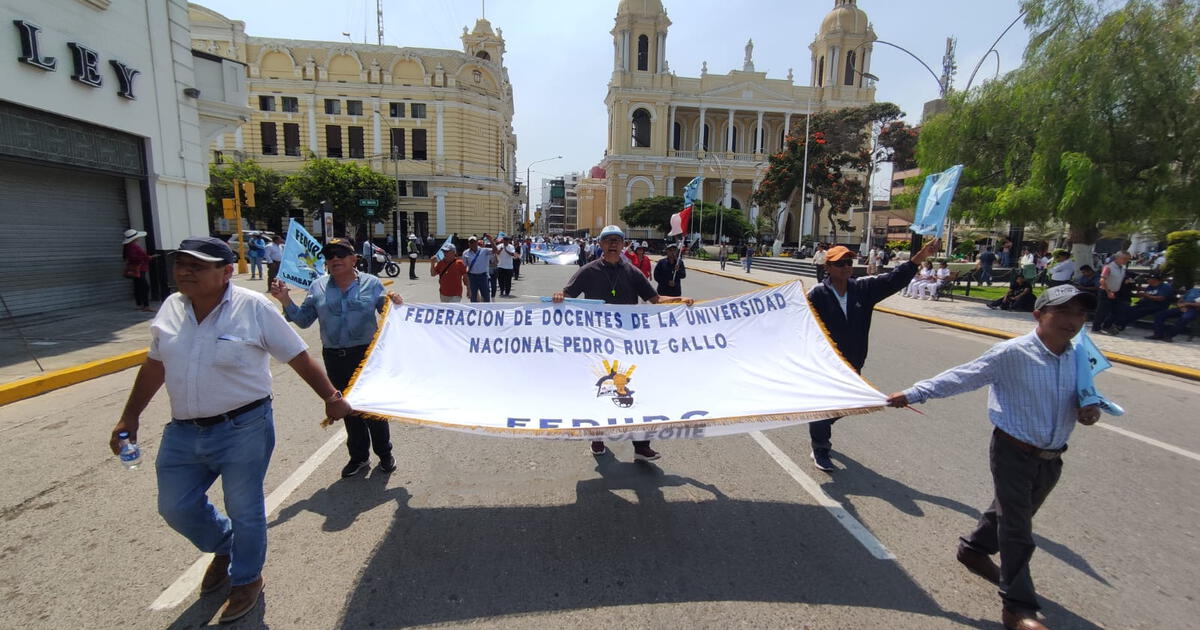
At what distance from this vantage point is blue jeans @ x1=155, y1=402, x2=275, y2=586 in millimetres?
2590

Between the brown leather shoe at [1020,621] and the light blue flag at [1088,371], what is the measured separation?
3.37 feet

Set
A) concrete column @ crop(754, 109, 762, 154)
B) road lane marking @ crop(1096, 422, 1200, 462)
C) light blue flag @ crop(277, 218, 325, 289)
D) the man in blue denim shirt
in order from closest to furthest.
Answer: the man in blue denim shirt → road lane marking @ crop(1096, 422, 1200, 462) → light blue flag @ crop(277, 218, 325, 289) → concrete column @ crop(754, 109, 762, 154)

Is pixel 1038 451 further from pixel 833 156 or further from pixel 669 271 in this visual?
pixel 833 156

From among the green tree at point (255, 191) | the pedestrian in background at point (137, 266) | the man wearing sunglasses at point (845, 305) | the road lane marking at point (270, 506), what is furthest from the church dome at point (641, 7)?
the road lane marking at point (270, 506)

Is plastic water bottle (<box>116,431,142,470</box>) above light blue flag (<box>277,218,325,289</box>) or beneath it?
beneath

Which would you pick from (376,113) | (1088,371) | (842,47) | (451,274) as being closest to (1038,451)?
(1088,371)

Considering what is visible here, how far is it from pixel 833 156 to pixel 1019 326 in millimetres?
37626

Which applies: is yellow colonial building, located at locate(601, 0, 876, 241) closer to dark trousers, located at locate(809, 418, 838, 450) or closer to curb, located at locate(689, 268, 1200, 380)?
curb, located at locate(689, 268, 1200, 380)

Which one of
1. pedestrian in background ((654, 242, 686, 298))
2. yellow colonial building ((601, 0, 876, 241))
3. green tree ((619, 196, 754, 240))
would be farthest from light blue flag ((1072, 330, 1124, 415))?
yellow colonial building ((601, 0, 876, 241))

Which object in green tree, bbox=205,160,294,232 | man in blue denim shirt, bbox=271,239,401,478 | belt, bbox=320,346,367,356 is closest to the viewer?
man in blue denim shirt, bbox=271,239,401,478

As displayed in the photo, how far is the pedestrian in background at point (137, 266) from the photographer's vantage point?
11.3 metres

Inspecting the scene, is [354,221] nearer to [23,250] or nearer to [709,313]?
[23,250]

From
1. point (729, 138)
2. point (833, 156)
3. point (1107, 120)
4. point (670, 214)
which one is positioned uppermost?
point (729, 138)

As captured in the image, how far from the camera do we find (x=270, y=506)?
149 inches
